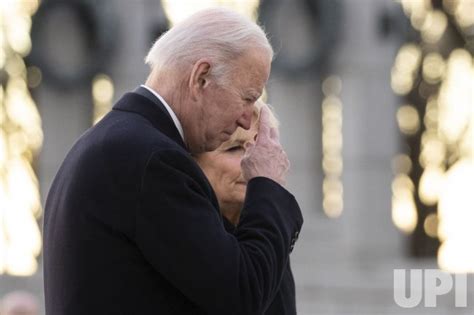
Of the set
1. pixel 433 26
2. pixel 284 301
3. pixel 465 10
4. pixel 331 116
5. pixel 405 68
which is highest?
pixel 284 301

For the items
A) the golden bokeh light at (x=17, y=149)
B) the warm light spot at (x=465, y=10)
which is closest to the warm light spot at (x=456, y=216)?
the warm light spot at (x=465, y=10)

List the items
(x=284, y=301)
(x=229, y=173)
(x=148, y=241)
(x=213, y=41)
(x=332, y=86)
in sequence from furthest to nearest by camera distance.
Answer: (x=332, y=86), (x=229, y=173), (x=284, y=301), (x=213, y=41), (x=148, y=241)

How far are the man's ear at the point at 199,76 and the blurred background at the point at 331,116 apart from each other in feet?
28.5

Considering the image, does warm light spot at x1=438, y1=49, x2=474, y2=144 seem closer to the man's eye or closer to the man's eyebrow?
the man's eye

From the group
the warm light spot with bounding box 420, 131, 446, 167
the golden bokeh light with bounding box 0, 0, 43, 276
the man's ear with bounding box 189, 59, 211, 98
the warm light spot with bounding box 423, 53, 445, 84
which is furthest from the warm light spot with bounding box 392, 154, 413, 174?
the man's ear with bounding box 189, 59, 211, 98

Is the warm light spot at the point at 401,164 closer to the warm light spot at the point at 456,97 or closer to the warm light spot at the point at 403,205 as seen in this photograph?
the warm light spot at the point at 403,205

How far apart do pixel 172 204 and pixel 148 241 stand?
81 mm

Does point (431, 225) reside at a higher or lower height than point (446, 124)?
lower

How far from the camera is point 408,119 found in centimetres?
1250

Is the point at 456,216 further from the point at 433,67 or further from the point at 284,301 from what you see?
the point at 284,301

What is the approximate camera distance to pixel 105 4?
13359mm

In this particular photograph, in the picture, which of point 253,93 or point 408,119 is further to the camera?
point 408,119

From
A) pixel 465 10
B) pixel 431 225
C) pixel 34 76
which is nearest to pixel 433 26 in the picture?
pixel 465 10

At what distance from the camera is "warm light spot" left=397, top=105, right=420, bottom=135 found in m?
12.4
